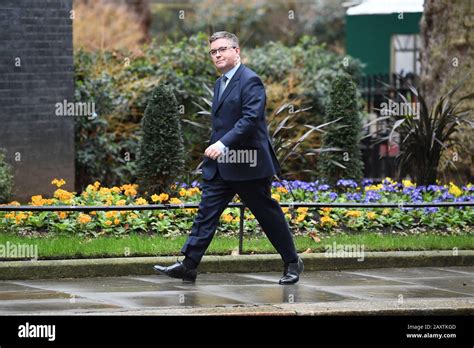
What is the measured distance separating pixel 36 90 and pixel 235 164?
675 centimetres

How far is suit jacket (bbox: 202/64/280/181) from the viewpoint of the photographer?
9758 mm

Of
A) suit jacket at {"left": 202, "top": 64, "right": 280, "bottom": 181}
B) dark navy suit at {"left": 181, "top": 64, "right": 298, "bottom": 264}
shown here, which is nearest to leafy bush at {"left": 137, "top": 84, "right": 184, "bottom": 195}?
dark navy suit at {"left": 181, "top": 64, "right": 298, "bottom": 264}

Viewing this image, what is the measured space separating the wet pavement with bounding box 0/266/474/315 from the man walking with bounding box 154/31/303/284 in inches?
15.6

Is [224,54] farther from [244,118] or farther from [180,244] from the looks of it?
[180,244]

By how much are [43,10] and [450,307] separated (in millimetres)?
8690

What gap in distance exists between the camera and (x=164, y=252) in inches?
444

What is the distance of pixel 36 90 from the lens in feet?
52.4

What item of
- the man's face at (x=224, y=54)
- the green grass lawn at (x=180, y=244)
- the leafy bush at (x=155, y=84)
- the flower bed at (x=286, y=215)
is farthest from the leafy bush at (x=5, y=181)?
the man's face at (x=224, y=54)

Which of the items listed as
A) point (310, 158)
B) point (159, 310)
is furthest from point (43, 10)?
point (159, 310)

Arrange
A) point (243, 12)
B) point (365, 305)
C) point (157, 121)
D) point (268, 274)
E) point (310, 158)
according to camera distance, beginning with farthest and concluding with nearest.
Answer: point (243, 12) → point (310, 158) → point (157, 121) → point (268, 274) → point (365, 305)

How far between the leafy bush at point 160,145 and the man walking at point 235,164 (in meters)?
3.73

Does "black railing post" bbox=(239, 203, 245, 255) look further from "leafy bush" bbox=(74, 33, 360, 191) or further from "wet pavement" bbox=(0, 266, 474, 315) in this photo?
"leafy bush" bbox=(74, 33, 360, 191)

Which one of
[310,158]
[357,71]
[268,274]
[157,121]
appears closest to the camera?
[268,274]
